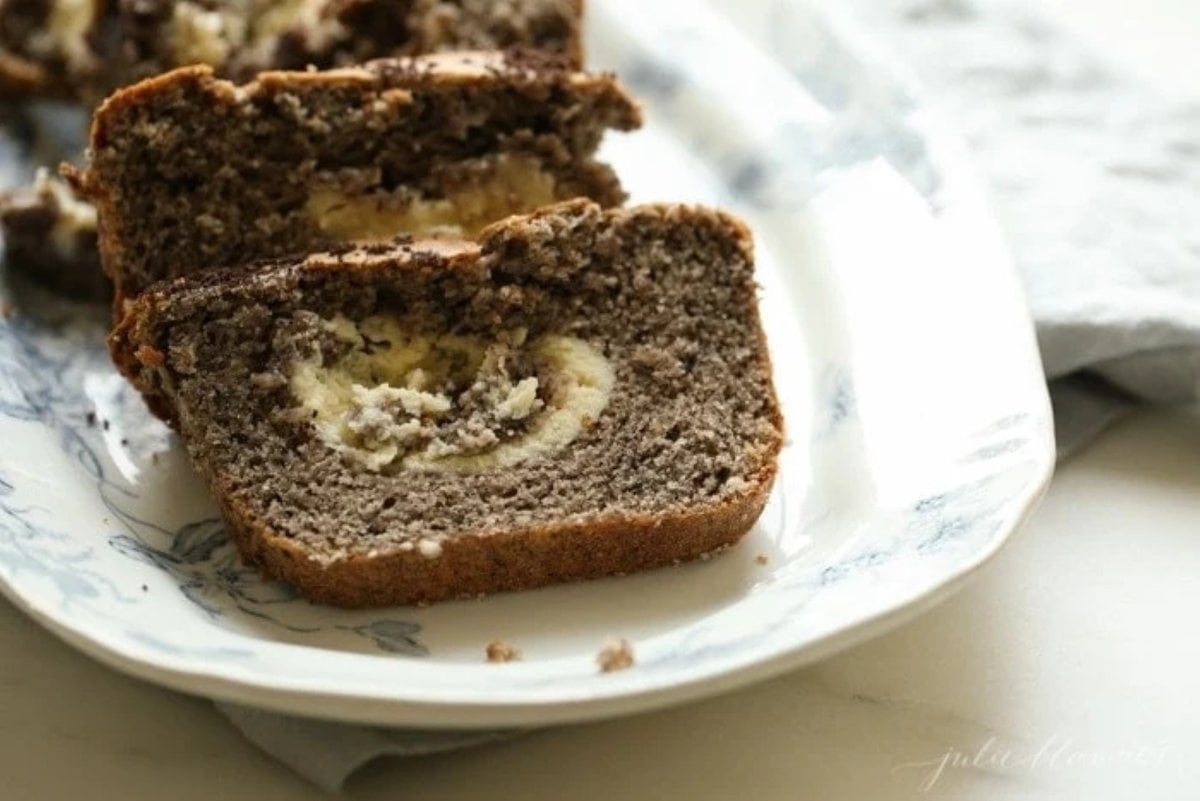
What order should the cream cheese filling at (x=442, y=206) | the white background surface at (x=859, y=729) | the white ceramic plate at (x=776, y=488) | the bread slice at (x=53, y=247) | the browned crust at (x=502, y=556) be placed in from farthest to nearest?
1. the bread slice at (x=53, y=247)
2. the cream cheese filling at (x=442, y=206)
3. the browned crust at (x=502, y=556)
4. the white background surface at (x=859, y=729)
5. the white ceramic plate at (x=776, y=488)

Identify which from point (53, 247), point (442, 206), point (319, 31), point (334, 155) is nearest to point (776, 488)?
point (442, 206)

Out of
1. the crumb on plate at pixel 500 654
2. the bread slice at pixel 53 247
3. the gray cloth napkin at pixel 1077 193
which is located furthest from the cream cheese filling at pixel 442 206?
the gray cloth napkin at pixel 1077 193

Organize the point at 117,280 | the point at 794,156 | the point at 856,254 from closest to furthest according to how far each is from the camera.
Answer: the point at 117,280, the point at 856,254, the point at 794,156

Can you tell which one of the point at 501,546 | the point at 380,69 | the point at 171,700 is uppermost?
the point at 380,69

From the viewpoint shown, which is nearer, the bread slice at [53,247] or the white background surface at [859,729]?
the white background surface at [859,729]

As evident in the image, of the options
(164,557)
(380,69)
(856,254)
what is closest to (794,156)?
(856,254)

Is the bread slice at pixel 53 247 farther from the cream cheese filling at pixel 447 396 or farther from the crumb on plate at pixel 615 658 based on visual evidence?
the crumb on plate at pixel 615 658

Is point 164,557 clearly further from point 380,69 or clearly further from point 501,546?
point 380,69

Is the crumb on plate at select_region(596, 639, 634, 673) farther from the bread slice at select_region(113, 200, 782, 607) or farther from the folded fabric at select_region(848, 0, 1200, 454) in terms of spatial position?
the folded fabric at select_region(848, 0, 1200, 454)
